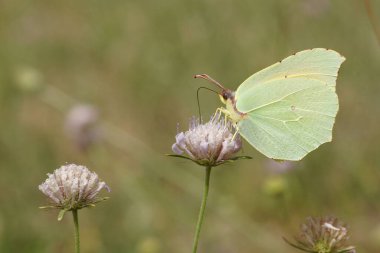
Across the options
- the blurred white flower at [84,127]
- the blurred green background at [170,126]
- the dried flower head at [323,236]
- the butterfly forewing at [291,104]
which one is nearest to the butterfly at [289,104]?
the butterfly forewing at [291,104]

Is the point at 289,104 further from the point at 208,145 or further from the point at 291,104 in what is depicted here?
the point at 208,145

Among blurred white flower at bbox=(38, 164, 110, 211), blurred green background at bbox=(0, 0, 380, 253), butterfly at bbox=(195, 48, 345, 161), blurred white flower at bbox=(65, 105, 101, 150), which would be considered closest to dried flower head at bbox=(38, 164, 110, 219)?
blurred white flower at bbox=(38, 164, 110, 211)

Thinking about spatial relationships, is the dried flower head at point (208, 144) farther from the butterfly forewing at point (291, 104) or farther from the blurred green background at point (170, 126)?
the blurred green background at point (170, 126)

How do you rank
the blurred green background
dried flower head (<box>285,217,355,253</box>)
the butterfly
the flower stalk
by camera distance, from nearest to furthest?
dried flower head (<box>285,217,355,253</box>)
the flower stalk
the butterfly
the blurred green background

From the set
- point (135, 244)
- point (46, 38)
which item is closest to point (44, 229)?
point (135, 244)

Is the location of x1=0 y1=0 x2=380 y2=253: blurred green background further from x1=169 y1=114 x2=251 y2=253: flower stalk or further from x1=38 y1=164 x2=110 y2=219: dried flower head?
x1=169 y1=114 x2=251 y2=253: flower stalk
